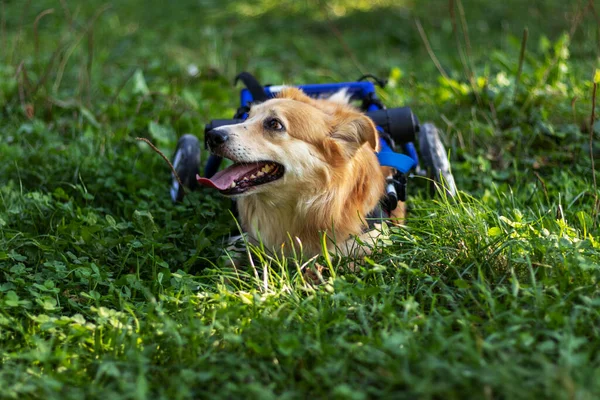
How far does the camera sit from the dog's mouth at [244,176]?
306 centimetres

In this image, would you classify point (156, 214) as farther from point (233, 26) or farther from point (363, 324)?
point (233, 26)

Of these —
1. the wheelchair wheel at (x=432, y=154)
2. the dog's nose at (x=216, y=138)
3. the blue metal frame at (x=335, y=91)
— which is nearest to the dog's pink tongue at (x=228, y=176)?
the dog's nose at (x=216, y=138)

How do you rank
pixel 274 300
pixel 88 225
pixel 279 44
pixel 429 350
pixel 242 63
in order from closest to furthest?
pixel 429 350, pixel 274 300, pixel 88 225, pixel 242 63, pixel 279 44

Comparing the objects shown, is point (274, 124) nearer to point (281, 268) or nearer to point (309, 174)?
point (309, 174)

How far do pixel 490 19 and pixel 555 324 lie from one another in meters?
5.84

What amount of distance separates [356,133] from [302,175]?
0.34 metres

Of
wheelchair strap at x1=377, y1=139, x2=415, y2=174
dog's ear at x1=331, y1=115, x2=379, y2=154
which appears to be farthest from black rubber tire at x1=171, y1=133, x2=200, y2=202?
wheelchair strap at x1=377, y1=139, x2=415, y2=174

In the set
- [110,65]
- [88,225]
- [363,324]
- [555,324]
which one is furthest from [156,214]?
[110,65]

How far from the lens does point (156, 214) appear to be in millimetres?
3557

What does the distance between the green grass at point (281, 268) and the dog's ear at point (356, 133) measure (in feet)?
1.51

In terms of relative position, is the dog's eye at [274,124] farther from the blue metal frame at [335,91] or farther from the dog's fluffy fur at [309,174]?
the blue metal frame at [335,91]

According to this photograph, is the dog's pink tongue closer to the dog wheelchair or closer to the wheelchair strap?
the dog wheelchair

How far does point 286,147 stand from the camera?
3127mm

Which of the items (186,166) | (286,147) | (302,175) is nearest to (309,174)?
(302,175)
